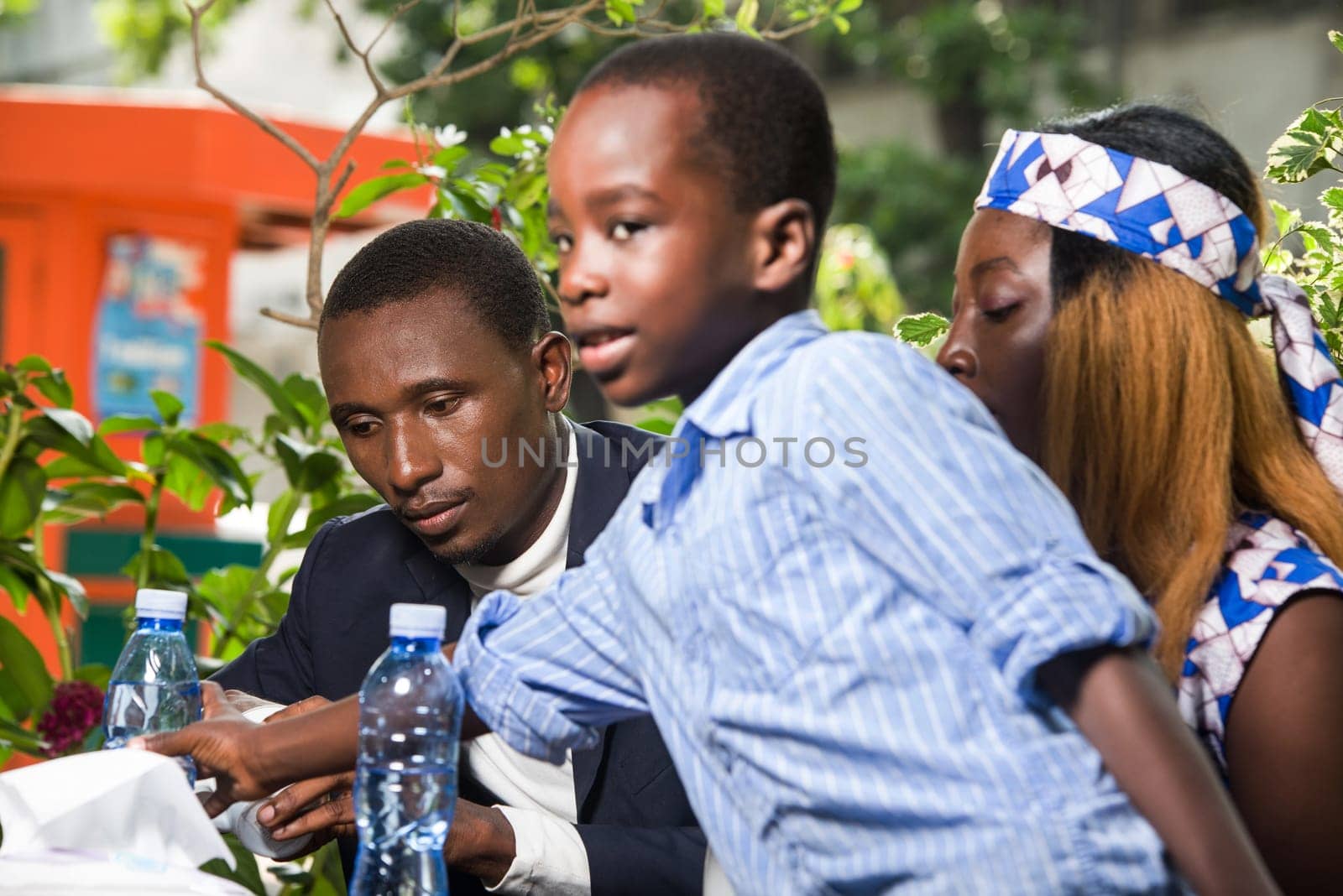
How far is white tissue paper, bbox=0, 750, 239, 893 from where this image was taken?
4.44 feet

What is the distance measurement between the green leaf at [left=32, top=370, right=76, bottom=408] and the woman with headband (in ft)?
6.34

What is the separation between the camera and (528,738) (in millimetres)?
1420

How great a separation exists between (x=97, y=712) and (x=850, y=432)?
6.56 ft

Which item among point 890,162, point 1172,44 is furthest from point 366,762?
point 1172,44

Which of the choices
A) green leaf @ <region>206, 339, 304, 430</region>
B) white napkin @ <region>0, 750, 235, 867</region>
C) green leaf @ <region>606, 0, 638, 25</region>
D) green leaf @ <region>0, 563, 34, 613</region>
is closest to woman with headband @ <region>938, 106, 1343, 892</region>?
white napkin @ <region>0, 750, 235, 867</region>

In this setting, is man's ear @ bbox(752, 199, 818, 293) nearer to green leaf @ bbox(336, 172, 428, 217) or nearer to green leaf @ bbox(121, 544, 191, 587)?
green leaf @ bbox(336, 172, 428, 217)

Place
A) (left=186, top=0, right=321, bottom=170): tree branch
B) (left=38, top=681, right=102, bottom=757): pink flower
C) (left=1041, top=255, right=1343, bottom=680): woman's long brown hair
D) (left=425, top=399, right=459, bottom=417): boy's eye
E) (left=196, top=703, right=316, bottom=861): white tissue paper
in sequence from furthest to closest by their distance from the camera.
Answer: (left=38, top=681, right=102, bottom=757): pink flower
(left=186, top=0, right=321, bottom=170): tree branch
(left=425, top=399, right=459, bottom=417): boy's eye
(left=196, top=703, right=316, bottom=861): white tissue paper
(left=1041, top=255, right=1343, bottom=680): woman's long brown hair

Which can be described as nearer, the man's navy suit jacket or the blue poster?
the man's navy suit jacket

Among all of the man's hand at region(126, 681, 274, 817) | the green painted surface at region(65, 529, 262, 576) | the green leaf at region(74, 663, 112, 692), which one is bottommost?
the man's hand at region(126, 681, 274, 817)

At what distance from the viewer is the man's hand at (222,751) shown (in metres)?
1.48

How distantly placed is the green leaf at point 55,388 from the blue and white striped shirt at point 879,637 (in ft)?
6.66

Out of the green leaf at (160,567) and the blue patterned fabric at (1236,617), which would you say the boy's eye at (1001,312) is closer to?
the blue patterned fabric at (1236,617)

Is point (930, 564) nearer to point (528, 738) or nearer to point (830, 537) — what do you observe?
point (830, 537)

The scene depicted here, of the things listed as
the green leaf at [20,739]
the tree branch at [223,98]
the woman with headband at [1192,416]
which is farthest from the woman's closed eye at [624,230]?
the green leaf at [20,739]
